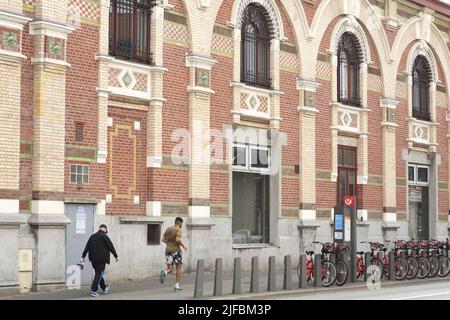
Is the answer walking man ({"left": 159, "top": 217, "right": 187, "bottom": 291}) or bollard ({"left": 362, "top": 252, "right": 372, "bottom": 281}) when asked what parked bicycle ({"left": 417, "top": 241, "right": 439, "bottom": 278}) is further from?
walking man ({"left": 159, "top": 217, "right": 187, "bottom": 291})

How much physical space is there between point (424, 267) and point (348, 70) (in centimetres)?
890

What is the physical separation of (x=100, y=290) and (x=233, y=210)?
23.6 ft

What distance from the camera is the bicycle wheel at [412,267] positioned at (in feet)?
79.7

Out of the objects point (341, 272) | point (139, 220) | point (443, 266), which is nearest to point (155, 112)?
point (139, 220)

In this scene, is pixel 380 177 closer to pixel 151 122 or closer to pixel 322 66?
pixel 322 66

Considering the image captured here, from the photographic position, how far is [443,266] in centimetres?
2555

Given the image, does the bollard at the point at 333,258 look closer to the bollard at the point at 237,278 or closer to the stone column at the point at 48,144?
the bollard at the point at 237,278

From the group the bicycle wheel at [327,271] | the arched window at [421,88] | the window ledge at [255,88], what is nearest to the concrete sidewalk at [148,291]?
the bicycle wheel at [327,271]

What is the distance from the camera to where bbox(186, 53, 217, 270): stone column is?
2378 cm

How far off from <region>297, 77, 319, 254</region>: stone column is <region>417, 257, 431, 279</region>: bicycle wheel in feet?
13.9

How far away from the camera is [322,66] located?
29047 millimetres

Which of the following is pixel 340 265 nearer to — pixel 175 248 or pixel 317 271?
pixel 317 271

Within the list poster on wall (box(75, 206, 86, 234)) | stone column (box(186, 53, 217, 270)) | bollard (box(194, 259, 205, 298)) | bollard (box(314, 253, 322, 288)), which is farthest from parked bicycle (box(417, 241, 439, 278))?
poster on wall (box(75, 206, 86, 234))

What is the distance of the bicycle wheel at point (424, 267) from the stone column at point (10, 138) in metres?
12.0
